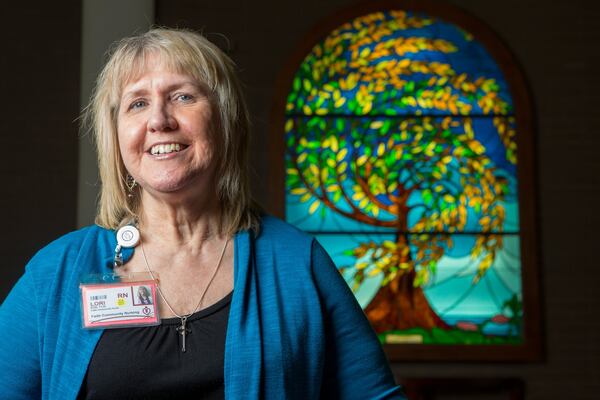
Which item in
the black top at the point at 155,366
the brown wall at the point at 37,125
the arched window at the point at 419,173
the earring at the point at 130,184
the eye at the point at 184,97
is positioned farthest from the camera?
the arched window at the point at 419,173

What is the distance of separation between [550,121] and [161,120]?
4.35m

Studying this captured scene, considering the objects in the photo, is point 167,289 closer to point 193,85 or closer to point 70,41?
point 193,85

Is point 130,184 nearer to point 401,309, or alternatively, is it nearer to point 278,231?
point 278,231

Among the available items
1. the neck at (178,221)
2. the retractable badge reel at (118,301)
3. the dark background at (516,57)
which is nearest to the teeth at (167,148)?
the neck at (178,221)

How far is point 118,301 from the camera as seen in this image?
4.53 ft

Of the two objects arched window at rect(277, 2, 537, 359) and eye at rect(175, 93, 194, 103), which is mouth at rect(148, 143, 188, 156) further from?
arched window at rect(277, 2, 537, 359)

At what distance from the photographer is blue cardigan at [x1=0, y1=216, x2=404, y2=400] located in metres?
1.34

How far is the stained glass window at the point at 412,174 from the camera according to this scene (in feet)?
17.0

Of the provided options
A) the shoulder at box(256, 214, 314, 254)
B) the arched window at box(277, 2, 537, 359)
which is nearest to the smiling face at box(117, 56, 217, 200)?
the shoulder at box(256, 214, 314, 254)

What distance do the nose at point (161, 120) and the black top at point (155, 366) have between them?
1.11ft

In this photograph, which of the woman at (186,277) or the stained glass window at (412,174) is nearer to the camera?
the woman at (186,277)

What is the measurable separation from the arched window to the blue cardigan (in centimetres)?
370

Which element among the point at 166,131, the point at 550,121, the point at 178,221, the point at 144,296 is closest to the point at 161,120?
the point at 166,131

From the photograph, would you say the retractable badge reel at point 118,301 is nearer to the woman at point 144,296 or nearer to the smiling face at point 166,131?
the woman at point 144,296
